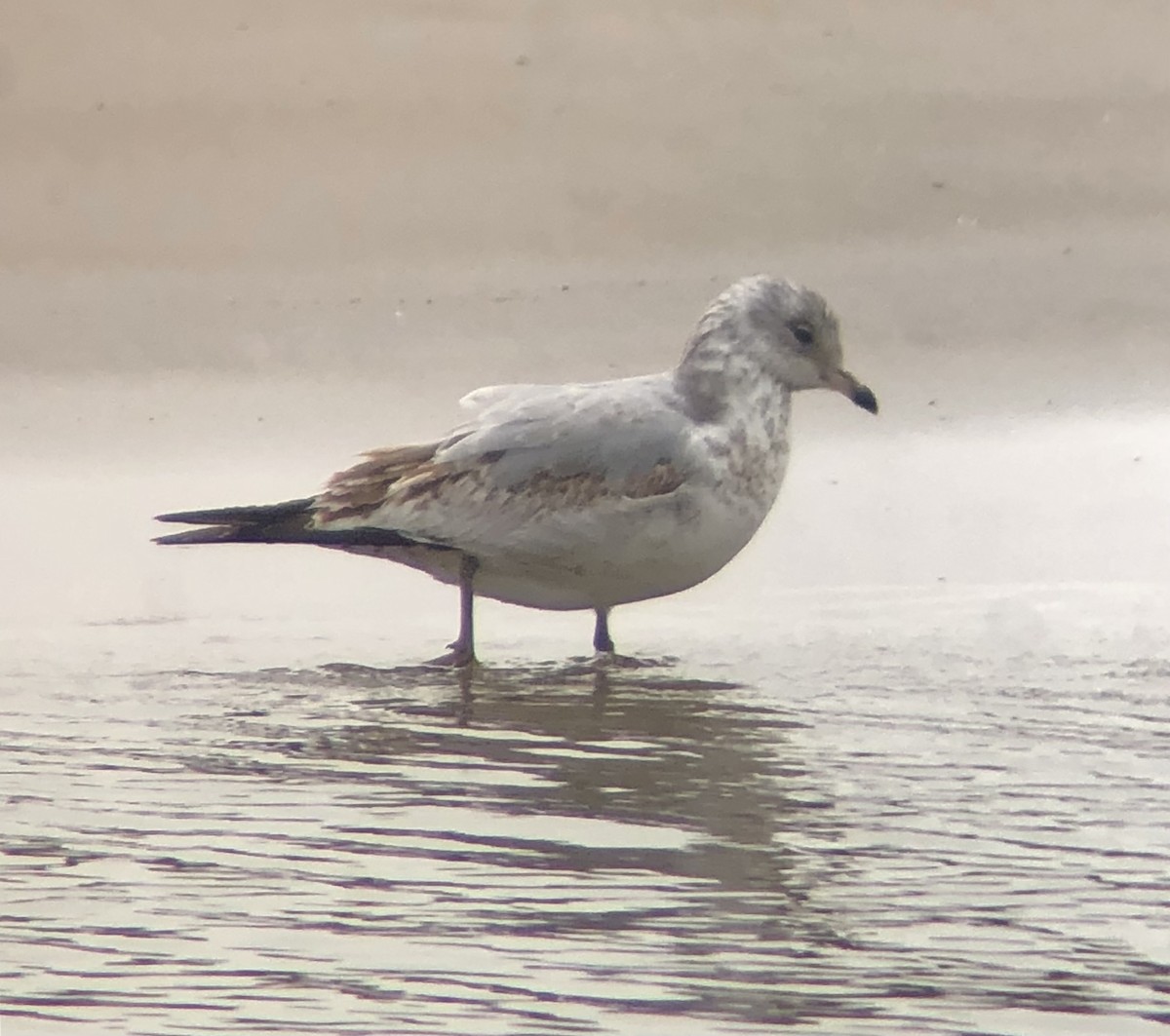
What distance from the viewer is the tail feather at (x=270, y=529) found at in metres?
4.48

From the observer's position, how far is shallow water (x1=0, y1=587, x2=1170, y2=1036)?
2.71m

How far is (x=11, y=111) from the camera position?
719 cm

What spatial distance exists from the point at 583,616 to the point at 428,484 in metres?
0.54

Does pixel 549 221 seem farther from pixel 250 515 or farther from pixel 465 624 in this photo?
pixel 465 624

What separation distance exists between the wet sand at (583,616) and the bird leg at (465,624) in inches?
3.9

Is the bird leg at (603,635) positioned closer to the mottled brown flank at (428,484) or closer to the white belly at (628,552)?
the white belly at (628,552)

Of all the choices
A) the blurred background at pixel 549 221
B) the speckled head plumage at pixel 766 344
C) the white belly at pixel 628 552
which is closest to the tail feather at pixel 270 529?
the white belly at pixel 628 552

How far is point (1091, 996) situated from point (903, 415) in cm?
347

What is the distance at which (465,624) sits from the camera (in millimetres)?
4340

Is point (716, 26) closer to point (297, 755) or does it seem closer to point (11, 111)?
point (11, 111)

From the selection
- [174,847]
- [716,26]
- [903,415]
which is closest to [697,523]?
[174,847]

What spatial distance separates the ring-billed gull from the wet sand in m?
0.19

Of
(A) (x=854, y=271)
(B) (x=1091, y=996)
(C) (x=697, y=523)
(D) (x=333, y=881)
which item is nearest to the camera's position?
(B) (x=1091, y=996)

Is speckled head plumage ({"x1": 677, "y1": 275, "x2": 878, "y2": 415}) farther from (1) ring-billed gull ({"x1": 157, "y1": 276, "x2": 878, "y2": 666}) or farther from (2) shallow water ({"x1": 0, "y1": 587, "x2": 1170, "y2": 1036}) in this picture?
(2) shallow water ({"x1": 0, "y1": 587, "x2": 1170, "y2": 1036})
